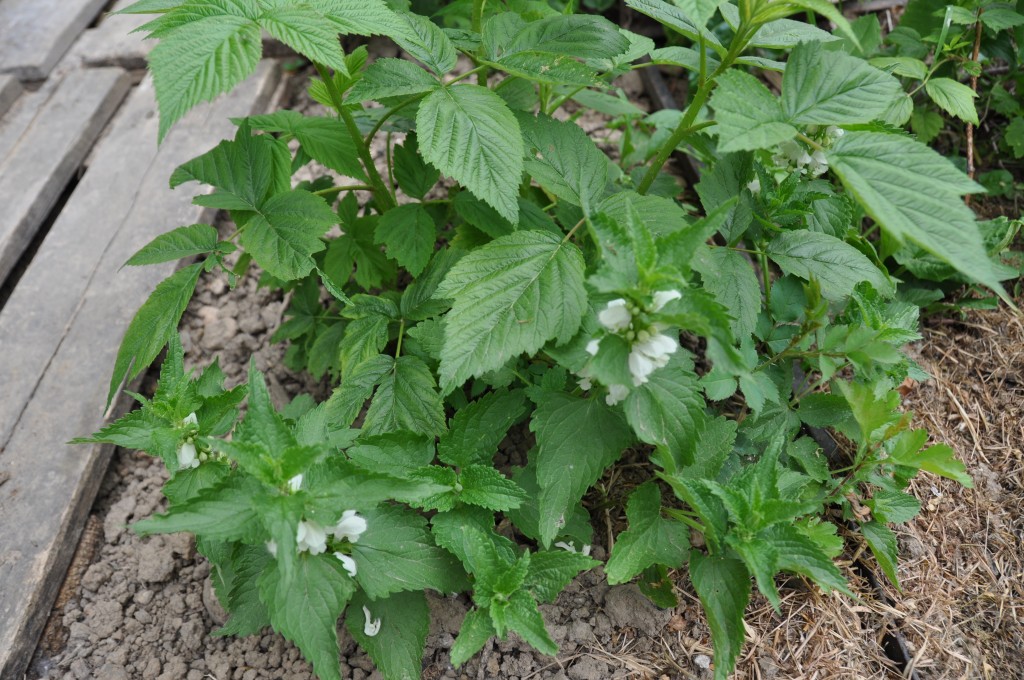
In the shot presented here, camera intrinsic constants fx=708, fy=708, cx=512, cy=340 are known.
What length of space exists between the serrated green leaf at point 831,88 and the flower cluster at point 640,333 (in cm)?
53

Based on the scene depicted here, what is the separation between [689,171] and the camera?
2682mm

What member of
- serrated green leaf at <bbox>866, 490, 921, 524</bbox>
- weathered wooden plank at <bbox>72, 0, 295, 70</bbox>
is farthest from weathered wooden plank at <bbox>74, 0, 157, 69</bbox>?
serrated green leaf at <bbox>866, 490, 921, 524</bbox>

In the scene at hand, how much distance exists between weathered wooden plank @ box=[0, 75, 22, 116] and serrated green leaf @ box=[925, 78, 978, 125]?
3488 mm

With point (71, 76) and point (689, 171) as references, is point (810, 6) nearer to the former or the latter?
point (689, 171)

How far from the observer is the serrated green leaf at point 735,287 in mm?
1592

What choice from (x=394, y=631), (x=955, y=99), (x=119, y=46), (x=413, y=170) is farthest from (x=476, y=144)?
(x=119, y=46)

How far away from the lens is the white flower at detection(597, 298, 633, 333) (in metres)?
1.26

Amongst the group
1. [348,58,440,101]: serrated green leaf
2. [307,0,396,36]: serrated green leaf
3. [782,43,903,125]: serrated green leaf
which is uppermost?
[307,0,396,36]: serrated green leaf

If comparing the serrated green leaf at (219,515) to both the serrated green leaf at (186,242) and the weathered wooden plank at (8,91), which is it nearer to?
the serrated green leaf at (186,242)

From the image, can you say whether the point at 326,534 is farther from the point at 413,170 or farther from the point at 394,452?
the point at 413,170

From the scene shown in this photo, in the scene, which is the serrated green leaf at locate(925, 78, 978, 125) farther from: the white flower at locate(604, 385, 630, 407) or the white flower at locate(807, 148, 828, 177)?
the white flower at locate(604, 385, 630, 407)

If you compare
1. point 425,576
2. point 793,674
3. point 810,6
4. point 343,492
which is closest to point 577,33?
point 810,6

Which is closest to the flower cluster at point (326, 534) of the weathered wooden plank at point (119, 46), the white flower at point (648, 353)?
the white flower at point (648, 353)

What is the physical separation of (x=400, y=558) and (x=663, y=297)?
796 millimetres
